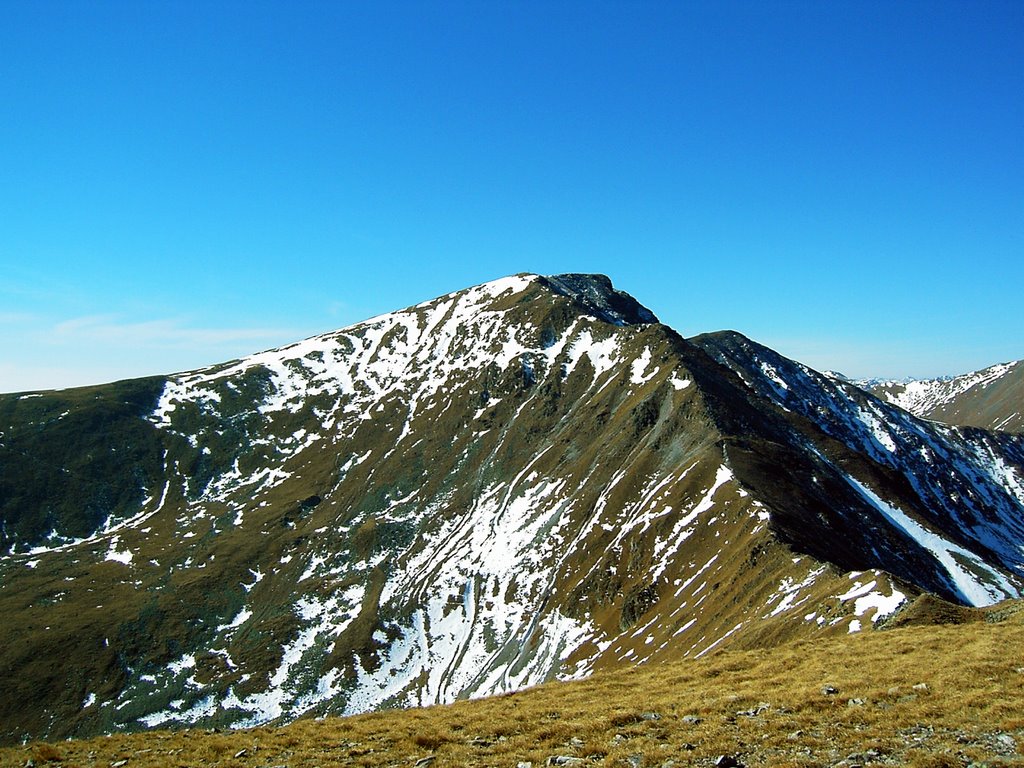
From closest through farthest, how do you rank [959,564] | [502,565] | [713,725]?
[713,725], [959,564], [502,565]

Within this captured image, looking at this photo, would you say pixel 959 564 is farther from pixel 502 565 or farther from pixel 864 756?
pixel 864 756

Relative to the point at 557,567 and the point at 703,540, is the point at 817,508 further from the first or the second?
the point at 557,567

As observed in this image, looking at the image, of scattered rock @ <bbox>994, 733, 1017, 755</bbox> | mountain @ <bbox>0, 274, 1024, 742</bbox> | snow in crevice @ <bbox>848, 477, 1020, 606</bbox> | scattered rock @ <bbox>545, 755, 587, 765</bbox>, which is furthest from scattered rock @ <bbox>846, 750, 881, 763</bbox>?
snow in crevice @ <bbox>848, 477, 1020, 606</bbox>

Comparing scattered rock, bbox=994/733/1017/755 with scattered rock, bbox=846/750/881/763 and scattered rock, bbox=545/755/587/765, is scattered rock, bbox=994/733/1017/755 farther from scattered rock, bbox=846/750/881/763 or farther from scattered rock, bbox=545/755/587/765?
scattered rock, bbox=545/755/587/765

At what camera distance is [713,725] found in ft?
67.2

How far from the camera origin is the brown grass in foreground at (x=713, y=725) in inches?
687

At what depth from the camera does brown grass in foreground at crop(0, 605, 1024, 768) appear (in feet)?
57.2

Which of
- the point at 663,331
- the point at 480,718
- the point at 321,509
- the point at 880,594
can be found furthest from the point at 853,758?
the point at 321,509

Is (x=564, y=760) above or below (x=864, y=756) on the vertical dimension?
above

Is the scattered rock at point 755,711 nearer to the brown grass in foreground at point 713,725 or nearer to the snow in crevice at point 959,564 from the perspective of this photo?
the brown grass in foreground at point 713,725

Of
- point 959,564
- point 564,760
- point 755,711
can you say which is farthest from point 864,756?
point 959,564

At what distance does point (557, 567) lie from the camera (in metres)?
124

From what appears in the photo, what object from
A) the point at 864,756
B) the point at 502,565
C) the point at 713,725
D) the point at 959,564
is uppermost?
the point at 864,756

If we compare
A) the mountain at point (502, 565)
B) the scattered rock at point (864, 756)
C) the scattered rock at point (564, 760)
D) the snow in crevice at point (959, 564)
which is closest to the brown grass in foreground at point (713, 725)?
the scattered rock at point (864, 756)
